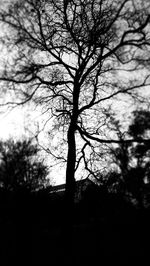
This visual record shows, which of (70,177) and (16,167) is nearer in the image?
(70,177)

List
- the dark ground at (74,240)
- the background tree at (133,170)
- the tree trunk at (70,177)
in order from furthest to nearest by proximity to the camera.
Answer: the background tree at (133,170)
the tree trunk at (70,177)
the dark ground at (74,240)

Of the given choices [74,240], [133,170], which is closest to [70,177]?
[74,240]

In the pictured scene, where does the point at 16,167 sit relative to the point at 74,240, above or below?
above

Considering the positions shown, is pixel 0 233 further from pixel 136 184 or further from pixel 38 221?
pixel 136 184

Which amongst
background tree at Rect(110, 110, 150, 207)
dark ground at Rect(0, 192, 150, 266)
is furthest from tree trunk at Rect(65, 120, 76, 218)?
background tree at Rect(110, 110, 150, 207)

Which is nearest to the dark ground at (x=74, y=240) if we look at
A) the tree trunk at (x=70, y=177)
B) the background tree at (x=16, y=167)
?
the tree trunk at (x=70, y=177)

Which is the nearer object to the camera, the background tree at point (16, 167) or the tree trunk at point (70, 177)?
the tree trunk at point (70, 177)

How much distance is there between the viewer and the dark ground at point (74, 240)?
7.12 metres

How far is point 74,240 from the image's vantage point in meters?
Answer: 9.66

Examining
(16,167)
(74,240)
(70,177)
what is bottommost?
(74,240)

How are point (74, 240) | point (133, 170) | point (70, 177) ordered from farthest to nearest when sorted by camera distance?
point (133, 170) < point (74, 240) < point (70, 177)

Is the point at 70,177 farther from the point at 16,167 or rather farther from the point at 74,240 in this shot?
the point at 16,167

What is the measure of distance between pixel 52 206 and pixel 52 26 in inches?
480

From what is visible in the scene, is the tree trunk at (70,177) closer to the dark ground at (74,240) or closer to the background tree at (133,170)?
the dark ground at (74,240)
